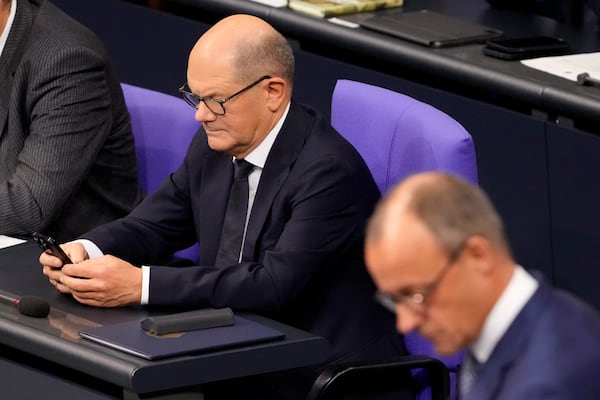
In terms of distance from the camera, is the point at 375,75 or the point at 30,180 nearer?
the point at 30,180

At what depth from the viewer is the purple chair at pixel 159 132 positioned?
3.77 meters

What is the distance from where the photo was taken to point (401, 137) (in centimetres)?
332

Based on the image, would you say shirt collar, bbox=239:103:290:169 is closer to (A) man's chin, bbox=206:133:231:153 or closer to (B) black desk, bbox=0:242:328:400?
(A) man's chin, bbox=206:133:231:153

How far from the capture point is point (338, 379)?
301 centimetres

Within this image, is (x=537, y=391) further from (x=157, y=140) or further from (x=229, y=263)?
(x=157, y=140)

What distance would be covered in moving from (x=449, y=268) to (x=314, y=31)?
3.17 metres

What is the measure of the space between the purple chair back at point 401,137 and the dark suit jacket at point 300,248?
93mm

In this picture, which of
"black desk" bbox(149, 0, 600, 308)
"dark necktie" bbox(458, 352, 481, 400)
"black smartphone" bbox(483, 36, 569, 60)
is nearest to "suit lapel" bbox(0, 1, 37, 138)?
"black desk" bbox(149, 0, 600, 308)

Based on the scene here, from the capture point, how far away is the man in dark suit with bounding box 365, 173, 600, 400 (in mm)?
1917

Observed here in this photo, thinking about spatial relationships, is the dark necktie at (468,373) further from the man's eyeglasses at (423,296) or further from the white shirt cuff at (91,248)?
the white shirt cuff at (91,248)

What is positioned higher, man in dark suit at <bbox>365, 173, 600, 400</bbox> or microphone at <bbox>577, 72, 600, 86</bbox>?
man in dark suit at <bbox>365, 173, 600, 400</bbox>

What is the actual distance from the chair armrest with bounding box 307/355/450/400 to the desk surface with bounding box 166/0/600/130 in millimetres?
1253

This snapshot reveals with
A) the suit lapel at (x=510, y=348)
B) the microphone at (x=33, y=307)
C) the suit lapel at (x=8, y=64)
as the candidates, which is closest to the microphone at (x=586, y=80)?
the suit lapel at (x=8, y=64)

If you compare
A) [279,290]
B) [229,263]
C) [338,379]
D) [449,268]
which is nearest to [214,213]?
[229,263]
